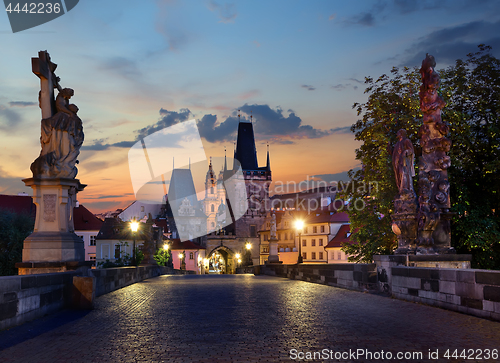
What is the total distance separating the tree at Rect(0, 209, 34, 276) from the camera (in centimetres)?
3853

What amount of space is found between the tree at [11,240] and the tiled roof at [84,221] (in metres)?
33.0

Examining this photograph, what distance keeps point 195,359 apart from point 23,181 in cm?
808

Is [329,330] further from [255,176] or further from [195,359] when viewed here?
[255,176]

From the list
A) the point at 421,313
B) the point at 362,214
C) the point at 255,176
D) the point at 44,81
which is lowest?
the point at 421,313

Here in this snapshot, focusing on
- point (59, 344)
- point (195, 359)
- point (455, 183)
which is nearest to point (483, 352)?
point (195, 359)

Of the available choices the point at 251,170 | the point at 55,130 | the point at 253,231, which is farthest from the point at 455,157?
the point at 251,170

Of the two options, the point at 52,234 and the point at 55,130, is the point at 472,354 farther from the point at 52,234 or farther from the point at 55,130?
the point at 55,130

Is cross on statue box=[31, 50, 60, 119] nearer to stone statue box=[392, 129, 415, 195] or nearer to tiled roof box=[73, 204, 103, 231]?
stone statue box=[392, 129, 415, 195]

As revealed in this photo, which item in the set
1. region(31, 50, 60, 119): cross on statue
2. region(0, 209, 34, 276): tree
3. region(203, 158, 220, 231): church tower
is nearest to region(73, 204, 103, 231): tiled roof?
region(0, 209, 34, 276): tree

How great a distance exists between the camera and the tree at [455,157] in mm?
20672

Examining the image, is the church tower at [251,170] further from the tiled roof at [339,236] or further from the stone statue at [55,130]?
the stone statue at [55,130]

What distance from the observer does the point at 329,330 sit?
7.77 meters

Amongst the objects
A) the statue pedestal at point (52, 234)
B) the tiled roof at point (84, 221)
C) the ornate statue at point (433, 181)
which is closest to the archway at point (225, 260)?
the tiled roof at point (84, 221)

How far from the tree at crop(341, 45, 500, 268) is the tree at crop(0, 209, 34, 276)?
24.9m
